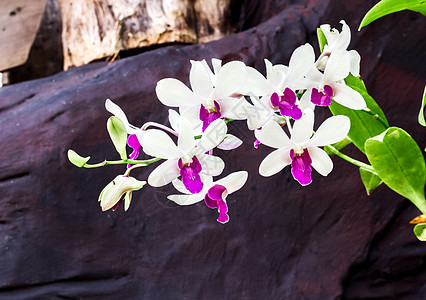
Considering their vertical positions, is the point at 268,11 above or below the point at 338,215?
above

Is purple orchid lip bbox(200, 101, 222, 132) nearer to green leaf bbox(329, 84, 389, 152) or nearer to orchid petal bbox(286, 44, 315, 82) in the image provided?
orchid petal bbox(286, 44, 315, 82)

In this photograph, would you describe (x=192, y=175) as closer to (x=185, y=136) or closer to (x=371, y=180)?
(x=185, y=136)

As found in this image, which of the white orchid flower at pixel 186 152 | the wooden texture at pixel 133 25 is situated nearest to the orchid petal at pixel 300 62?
the white orchid flower at pixel 186 152

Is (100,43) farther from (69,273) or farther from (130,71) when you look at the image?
(69,273)

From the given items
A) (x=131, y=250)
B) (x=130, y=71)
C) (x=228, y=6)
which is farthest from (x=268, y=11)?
(x=131, y=250)

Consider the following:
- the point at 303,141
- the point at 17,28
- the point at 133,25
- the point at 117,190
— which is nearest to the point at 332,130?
the point at 303,141

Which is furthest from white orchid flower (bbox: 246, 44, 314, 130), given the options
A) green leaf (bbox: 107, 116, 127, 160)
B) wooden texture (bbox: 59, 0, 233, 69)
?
wooden texture (bbox: 59, 0, 233, 69)
